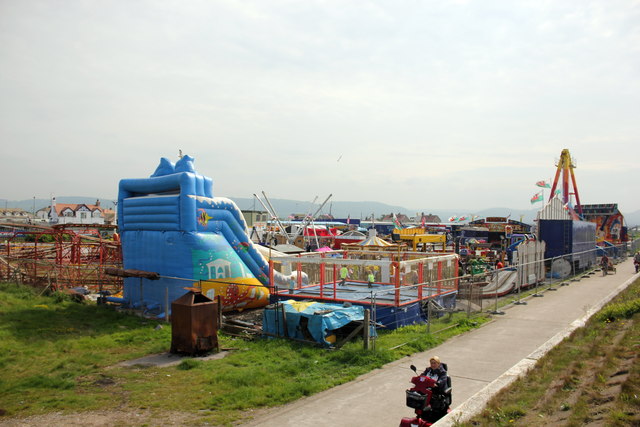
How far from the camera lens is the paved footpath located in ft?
25.5

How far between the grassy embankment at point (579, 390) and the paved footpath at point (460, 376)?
32 cm

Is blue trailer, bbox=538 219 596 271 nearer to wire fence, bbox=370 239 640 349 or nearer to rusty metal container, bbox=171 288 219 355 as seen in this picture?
wire fence, bbox=370 239 640 349

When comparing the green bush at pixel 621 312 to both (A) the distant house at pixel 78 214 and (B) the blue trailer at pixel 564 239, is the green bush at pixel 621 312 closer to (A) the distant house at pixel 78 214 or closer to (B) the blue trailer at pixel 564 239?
(B) the blue trailer at pixel 564 239

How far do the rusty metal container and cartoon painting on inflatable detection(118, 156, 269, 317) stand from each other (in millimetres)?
3418

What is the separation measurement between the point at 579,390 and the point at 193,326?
327 inches

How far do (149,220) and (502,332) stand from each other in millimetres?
12507

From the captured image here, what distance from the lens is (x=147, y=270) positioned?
17.3 metres

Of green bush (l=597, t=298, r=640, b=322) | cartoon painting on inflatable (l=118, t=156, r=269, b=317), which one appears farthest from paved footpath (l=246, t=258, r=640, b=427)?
cartoon painting on inflatable (l=118, t=156, r=269, b=317)

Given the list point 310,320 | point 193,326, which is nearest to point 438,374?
point 310,320

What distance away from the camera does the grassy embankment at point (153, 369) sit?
8594 mm

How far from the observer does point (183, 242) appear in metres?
16.4

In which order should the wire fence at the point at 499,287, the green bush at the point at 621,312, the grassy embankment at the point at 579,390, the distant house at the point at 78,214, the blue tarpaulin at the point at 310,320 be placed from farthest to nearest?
1. the distant house at the point at 78,214
2. the wire fence at the point at 499,287
3. the green bush at the point at 621,312
4. the blue tarpaulin at the point at 310,320
5. the grassy embankment at the point at 579,390

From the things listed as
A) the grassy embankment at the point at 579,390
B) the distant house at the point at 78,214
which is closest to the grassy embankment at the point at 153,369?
the grassy embankment at the point at 579,390

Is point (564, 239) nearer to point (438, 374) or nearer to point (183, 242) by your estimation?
point (183, 242)
